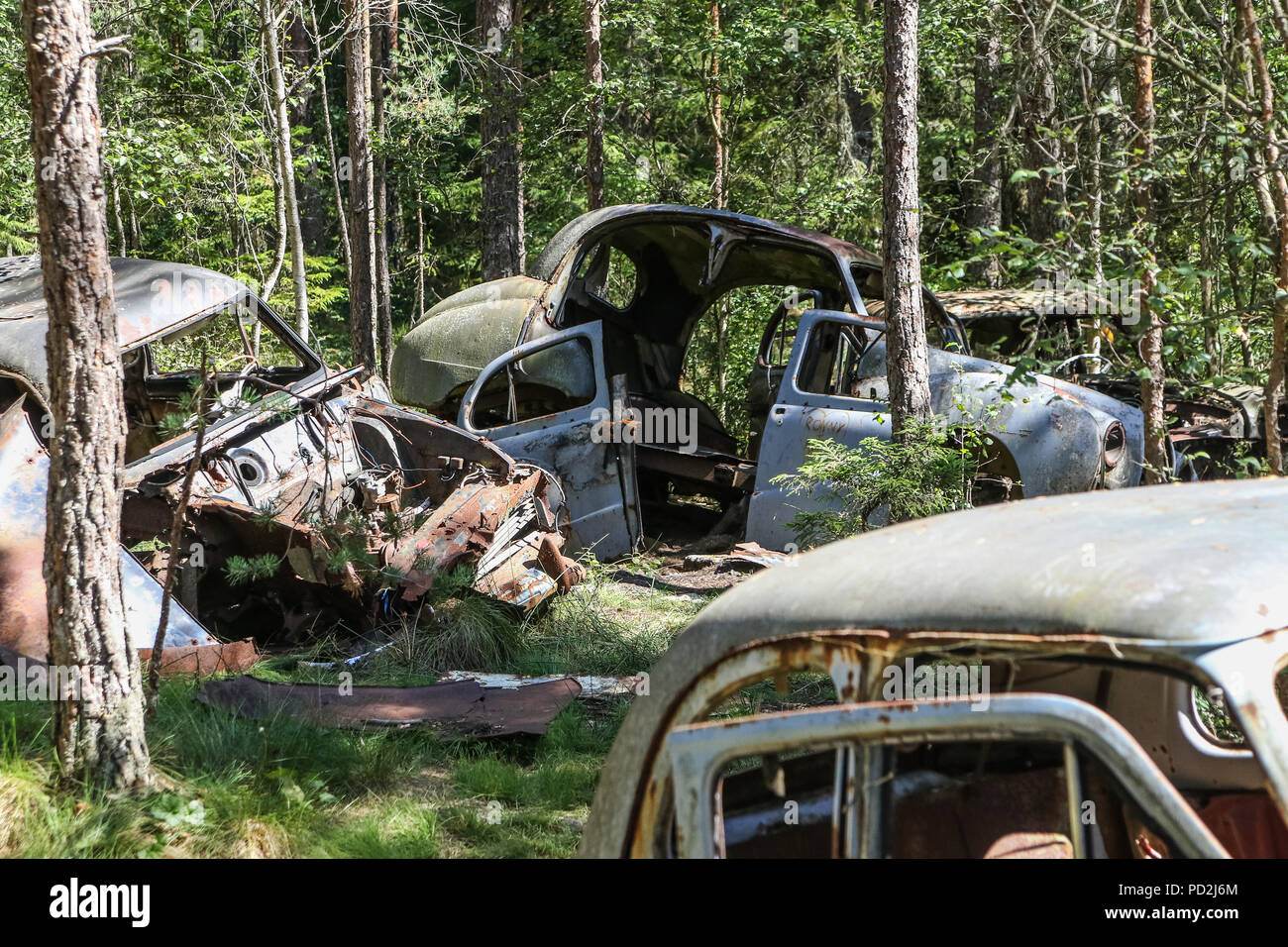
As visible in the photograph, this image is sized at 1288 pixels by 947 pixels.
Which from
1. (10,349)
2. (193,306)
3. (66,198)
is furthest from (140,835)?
(193,306)

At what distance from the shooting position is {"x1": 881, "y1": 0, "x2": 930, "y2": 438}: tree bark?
22.9ft

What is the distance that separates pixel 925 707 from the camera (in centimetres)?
153

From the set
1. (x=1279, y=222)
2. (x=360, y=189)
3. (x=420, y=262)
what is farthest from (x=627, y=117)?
(x=1279, y=222)

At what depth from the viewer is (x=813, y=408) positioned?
762 cm

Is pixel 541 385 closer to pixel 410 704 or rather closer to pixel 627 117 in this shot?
pixel 410 704

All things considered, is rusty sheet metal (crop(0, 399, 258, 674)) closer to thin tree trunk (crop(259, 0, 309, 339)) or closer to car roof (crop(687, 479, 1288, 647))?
car roof (crop(687, 479, 1288, 647))

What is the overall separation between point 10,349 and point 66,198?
8.87 feet

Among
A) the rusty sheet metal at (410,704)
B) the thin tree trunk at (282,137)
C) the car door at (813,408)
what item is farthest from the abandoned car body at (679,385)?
the rusty sheet metal at (410,704)

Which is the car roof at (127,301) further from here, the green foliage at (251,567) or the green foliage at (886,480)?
the green foliage at (886,480)

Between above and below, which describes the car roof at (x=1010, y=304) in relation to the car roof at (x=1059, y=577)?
below

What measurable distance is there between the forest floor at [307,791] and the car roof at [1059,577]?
213 cm

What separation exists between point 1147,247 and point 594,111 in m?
8.76

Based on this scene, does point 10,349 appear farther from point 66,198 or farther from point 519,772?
point 519,772

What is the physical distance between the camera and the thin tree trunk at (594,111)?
13203 mm
